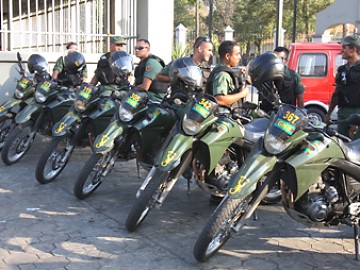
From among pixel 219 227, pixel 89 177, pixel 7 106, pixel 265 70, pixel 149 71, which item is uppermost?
pixel 265 70

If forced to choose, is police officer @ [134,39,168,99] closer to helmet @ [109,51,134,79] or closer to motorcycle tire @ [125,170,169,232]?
helmet @ [109,51,134,79]

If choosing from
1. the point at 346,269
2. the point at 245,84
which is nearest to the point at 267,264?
the point at 346,269

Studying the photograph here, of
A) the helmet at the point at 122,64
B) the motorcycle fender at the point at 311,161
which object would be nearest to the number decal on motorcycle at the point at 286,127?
the motorcycle fender at the point at 311,161

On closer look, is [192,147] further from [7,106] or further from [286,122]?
[7,106]

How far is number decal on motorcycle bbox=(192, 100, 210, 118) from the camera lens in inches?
155

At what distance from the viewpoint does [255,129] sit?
4.39 metres

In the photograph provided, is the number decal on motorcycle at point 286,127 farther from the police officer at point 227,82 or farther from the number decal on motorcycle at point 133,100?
the number decal on motorcycle at point 133,100

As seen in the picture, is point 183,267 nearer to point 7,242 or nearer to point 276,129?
point 276,129

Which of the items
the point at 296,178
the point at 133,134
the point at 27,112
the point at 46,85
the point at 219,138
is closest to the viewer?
the point at 296,178

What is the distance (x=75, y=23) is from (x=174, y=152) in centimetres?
589

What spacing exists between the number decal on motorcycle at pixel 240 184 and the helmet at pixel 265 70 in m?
0.72

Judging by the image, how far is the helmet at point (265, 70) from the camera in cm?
359

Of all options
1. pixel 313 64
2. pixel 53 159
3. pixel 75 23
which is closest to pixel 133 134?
pixel 53 159

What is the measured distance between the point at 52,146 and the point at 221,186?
2044 millimetres
